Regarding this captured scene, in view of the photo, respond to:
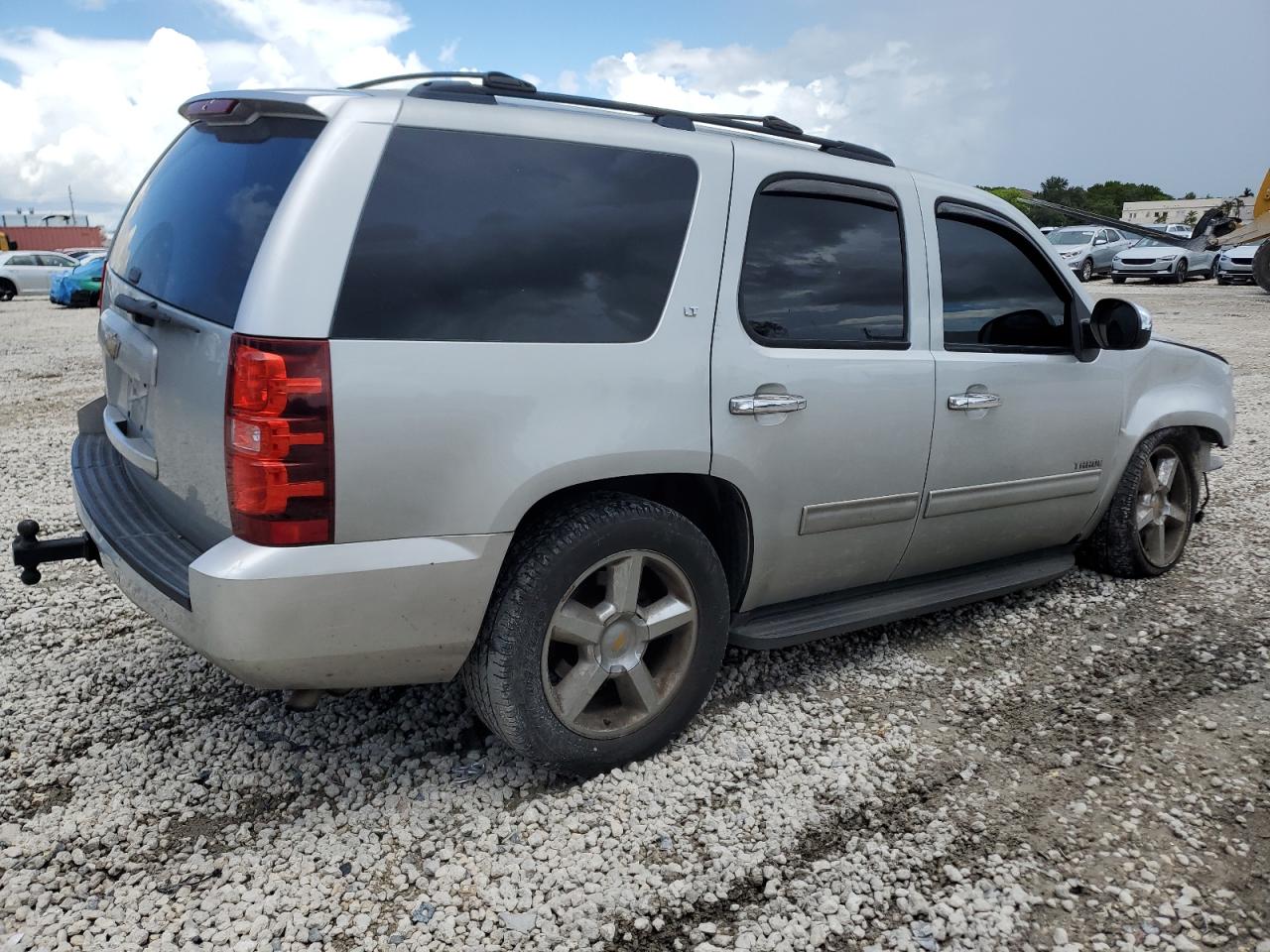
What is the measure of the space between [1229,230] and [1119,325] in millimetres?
5972

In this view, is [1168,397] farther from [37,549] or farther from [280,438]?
[37,549]

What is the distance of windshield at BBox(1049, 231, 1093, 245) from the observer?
26.1 metres

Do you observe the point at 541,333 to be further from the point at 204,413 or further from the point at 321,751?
the point at 321,751

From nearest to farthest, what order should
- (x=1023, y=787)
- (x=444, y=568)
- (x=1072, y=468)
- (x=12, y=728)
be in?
(x=444, y=568) → (x=1023, y=787) → (x=12, y=728) → (x=1072, y=468)

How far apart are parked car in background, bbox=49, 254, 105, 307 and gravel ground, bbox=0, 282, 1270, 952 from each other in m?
20.8

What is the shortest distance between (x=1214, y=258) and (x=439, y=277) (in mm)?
29947

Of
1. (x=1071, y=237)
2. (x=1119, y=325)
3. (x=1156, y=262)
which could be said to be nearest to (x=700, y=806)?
(x=1119, y=325)

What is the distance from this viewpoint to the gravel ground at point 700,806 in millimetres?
2291

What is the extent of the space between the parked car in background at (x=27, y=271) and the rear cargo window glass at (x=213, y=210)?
1062 inches

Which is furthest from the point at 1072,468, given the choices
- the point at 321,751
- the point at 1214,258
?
the point at 1214,258

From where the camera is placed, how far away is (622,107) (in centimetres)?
293

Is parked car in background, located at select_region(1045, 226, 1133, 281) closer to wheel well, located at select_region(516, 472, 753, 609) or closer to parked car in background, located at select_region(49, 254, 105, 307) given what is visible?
parked car in background, located at select_region(49, 254, 105, 307)

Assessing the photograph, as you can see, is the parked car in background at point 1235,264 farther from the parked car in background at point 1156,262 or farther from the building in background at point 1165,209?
the building in background at point 1165,209

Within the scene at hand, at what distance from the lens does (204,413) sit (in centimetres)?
237
